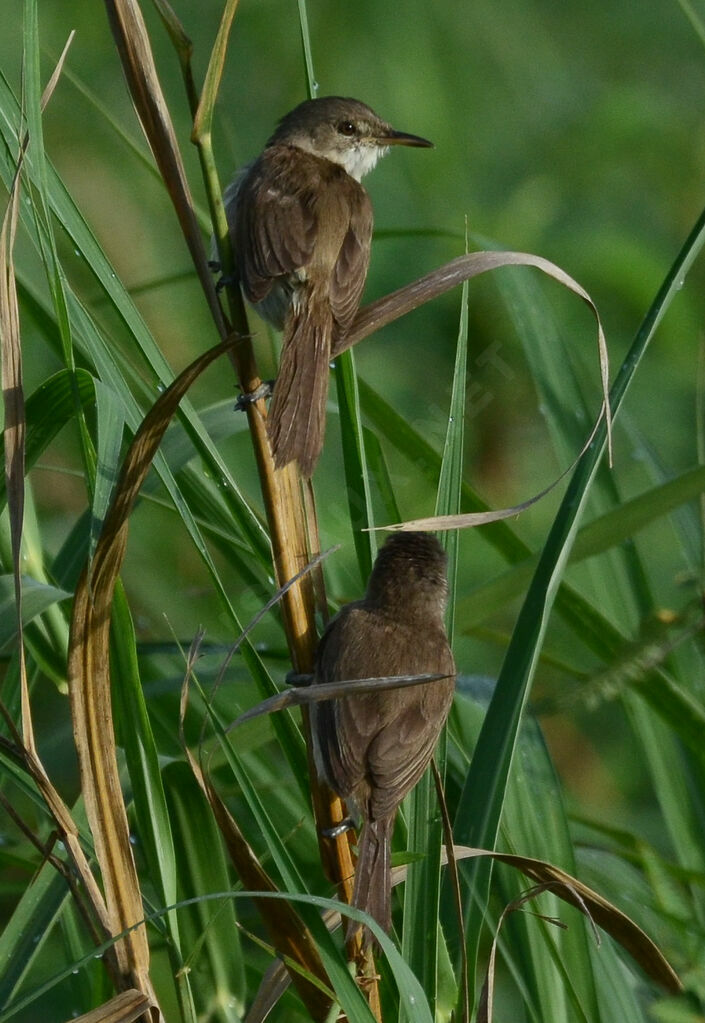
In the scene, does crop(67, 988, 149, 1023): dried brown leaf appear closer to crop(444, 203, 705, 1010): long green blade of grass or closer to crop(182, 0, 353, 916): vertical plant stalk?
crop(182, 0, 353, 916): vertical plant stalk

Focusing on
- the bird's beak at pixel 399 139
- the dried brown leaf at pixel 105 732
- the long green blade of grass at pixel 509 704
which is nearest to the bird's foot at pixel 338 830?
the long green blade of grass at pixel 509 704

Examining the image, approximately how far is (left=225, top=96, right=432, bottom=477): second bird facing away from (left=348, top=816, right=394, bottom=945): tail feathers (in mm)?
576

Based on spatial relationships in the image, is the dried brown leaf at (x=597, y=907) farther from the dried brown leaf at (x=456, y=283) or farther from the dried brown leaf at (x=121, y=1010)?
the dried brown leaf at (x=456, y=283)

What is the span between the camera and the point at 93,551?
1.76 meters

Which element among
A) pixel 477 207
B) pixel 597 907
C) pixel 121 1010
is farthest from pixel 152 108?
pixel 477 207

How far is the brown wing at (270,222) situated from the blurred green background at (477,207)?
2123 millimetres

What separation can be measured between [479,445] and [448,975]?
14.3ft

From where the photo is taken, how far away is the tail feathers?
5.75ft

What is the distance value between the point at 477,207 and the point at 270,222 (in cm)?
438

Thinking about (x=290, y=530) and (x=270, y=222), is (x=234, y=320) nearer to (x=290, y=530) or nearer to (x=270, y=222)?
(x=290, y=530)

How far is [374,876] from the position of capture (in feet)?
5.94

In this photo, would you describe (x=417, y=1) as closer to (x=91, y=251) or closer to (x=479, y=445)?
(x=479, y=445)

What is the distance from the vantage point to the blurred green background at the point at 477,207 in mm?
5496

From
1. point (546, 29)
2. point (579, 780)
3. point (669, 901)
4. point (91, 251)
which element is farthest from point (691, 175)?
point (91, 251)
